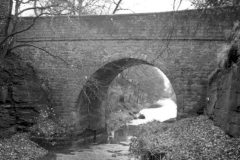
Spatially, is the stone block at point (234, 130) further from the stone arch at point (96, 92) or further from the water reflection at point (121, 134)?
the water reflection at point (121, 134)

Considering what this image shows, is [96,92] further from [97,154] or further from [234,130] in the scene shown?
[234,130]

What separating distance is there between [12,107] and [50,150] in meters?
2.14

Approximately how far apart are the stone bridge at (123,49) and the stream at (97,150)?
1410 mm

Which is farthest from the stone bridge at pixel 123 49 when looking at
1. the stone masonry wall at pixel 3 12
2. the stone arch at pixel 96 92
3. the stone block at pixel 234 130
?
the stone block at pixel 234 130

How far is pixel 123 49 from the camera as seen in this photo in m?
10.6

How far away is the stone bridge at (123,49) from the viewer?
9625mm

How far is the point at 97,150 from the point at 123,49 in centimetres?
418

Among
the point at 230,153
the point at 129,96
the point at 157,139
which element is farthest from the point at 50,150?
the point at 129,96

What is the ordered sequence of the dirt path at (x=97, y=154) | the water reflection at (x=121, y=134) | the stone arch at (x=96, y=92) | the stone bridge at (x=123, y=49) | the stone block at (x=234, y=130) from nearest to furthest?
the stone block at (x=234, y=130) < the dirt path at (x=97, y=154) < the stone bridge at (x=123, y=49) < the stone arch at (x=96, y=92) < the water reflection at (x=121, y=134)

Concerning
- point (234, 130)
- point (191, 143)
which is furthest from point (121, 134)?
point (234, 130)

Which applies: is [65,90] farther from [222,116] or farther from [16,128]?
[222,116]

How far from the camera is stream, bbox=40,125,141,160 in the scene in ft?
30.7

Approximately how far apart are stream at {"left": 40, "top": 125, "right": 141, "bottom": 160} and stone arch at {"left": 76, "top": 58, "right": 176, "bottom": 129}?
870 millimetres

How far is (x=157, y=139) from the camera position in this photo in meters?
8.24
